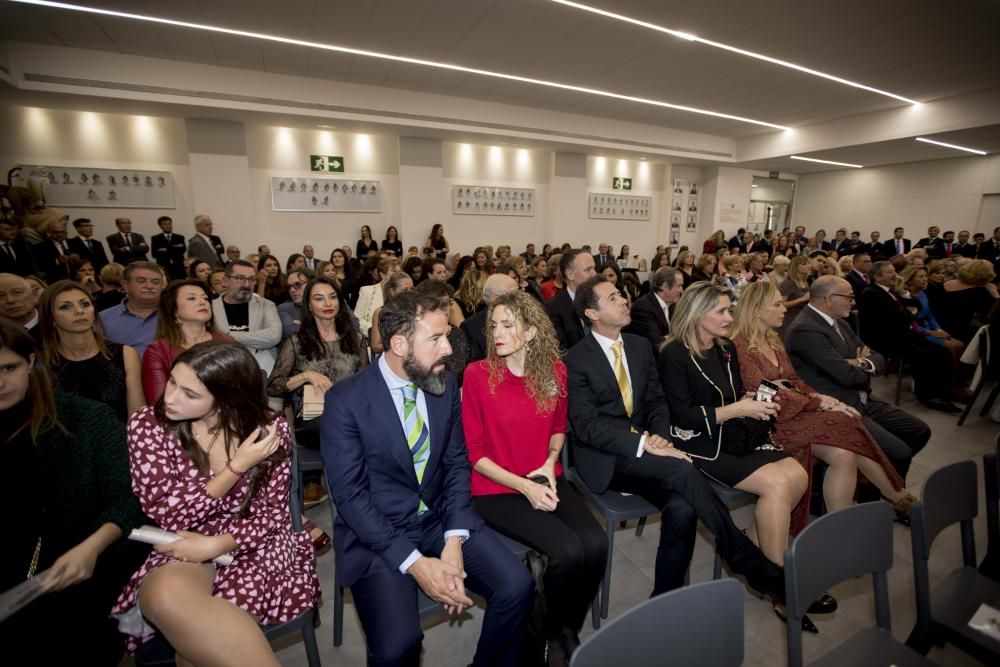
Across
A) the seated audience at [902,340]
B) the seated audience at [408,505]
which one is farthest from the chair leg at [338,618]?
the seated audience at [902,340]

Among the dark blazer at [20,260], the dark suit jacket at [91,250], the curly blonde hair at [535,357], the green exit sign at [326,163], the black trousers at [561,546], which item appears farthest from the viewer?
the green exit sign at [326,163]

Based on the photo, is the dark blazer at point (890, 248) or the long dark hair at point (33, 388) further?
the dark blazer at point (890, 248)

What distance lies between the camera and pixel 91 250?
696 cm

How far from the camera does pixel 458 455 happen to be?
190 cm

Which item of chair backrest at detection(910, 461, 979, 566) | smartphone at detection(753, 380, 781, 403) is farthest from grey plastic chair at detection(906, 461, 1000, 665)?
smartphone at detection(753, 380, 781, 403)

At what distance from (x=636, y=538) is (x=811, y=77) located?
859 centimetres

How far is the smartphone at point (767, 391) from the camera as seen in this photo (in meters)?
2.40

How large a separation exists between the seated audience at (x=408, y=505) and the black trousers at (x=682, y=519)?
0.76 meters

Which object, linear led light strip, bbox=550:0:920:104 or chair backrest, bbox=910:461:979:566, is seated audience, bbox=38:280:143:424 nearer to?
chair backrest, bbox=910:461:979:566

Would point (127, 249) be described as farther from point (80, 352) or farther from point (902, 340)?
point (902, 340)

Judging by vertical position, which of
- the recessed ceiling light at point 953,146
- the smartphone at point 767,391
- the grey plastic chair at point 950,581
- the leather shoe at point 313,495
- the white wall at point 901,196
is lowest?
the leather shoe at point 313,495

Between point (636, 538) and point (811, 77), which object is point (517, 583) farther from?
point (811, 77)

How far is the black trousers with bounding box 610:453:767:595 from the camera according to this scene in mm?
1940

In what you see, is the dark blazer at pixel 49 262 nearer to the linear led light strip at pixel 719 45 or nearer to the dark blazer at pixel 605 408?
the dark blazer at pixel 605 408
